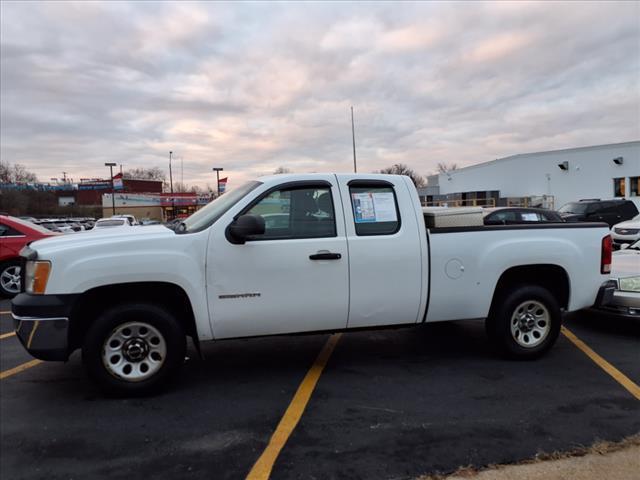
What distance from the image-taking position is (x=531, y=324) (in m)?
5.09

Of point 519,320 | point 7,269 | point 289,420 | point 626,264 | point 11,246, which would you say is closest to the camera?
point 289,420

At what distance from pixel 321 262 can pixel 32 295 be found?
7.97ft

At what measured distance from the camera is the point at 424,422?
12.3 feet

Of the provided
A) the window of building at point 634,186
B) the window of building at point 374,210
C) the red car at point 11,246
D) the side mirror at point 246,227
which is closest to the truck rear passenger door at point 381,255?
the window of building at point 374,210

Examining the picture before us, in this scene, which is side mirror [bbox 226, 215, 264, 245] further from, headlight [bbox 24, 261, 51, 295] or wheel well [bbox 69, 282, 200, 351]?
headlight [bbox 24, 261, 51, 295]

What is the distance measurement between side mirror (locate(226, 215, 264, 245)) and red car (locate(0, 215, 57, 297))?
21.8 ft

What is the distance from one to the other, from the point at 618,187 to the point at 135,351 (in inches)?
1356

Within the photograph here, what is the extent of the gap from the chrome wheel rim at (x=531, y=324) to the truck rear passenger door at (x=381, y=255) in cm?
115

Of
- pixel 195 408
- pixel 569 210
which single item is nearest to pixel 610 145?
pixel 569 210

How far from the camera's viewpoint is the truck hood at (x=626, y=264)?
6.25 metres

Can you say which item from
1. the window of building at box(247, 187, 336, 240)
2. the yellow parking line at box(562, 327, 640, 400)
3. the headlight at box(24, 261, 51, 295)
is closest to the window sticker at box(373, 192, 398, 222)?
the window of building at box(247, 187, 336, 240)

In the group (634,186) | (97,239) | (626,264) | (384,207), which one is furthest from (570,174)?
(97,239)

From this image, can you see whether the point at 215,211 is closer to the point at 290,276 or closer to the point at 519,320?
the point at 290,276

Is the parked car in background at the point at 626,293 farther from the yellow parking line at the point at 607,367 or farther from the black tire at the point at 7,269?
the black tire at the point at 7,269
